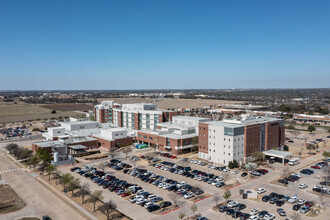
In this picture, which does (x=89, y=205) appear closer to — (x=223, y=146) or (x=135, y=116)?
(x=223, y=146)

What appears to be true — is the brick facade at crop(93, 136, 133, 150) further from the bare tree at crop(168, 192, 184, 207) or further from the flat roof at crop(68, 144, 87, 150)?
the bare tree at crop(168, 192, 184, 207)

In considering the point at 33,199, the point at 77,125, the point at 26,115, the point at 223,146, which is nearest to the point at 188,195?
the point at 223,146

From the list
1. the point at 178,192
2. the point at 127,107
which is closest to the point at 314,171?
the point at 178,192

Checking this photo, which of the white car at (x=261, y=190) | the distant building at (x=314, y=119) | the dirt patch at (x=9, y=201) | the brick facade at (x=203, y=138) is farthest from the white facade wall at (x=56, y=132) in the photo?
the distant building at (x=314, y=119)

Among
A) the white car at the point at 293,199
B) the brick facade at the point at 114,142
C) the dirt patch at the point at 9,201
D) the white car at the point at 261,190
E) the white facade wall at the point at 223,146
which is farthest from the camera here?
the brick facade at the point at 114,142

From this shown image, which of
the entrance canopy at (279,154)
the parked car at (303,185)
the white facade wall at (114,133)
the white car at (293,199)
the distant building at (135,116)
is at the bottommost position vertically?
the parked car at (303,185)

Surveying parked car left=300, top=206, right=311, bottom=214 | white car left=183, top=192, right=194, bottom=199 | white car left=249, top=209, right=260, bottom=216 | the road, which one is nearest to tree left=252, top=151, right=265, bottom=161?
parked car left=300, top=206, right=311, bottom=214

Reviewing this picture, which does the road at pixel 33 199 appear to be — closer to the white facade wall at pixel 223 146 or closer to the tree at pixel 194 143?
the white facade wall at pixel 223 146
